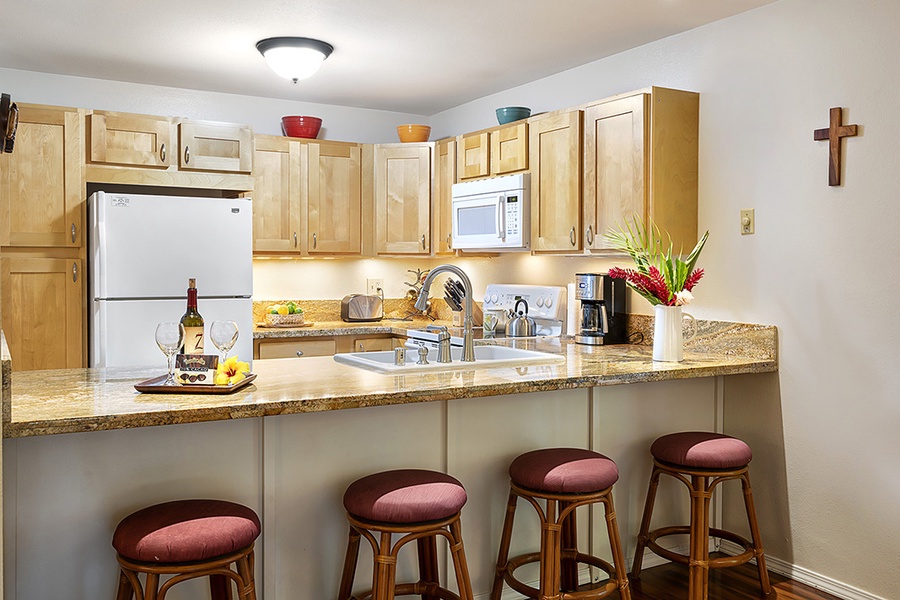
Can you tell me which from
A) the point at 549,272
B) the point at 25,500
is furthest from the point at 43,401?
the point at 549,272

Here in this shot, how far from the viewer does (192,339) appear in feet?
7.70

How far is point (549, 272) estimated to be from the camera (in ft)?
14.6

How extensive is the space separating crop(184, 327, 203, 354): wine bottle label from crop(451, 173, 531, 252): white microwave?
82.4 inches

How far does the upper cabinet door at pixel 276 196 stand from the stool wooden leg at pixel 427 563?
261cm


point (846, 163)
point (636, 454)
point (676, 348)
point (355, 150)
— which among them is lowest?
point (636, 454)

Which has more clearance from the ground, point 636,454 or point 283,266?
point 283,266

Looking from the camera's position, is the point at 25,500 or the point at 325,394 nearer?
the point at 25,500

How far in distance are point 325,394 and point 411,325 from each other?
8.62 ft

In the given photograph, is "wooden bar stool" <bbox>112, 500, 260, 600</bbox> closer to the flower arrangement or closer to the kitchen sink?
the kitchen sink

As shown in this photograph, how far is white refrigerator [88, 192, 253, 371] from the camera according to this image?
3830 mm

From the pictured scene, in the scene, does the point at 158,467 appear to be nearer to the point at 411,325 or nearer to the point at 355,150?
the point at 411,325

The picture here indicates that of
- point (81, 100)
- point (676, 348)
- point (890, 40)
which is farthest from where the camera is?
point (81, 100)

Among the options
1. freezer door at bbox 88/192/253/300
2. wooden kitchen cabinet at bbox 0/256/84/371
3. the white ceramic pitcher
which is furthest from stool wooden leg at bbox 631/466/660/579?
wooden kitchen cabinet at bbox 0/256/84/371

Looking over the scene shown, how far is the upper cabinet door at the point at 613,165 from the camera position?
3389mm
